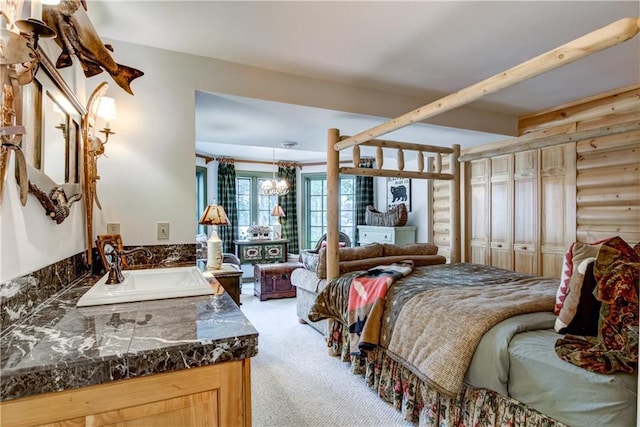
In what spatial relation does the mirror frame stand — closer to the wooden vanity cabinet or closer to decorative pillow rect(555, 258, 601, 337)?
the wooden vanity cabinet

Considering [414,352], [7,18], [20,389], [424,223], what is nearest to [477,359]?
[414,352]

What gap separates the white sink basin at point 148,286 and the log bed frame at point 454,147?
1.40 meters

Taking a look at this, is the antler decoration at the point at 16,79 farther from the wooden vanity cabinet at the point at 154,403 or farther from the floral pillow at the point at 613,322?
the floral pillow at the point at 613,322

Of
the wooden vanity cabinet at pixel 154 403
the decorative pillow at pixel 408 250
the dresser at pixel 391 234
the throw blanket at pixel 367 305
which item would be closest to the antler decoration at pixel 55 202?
the wooden vanity cabinet at pixel 154 403

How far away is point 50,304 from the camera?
50.1 inches

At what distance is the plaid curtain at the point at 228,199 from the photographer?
658 centimetres

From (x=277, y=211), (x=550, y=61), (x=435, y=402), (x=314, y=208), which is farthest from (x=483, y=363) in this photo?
(x=314, y=208)

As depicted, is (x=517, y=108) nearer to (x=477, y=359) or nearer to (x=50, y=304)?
(x=477, y=359)

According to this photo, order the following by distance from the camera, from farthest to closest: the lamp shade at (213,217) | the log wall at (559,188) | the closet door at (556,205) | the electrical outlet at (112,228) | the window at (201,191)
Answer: the window at (201,191), the closet door at (556,205), the log wall at (559,188), the lamp shade at (213,217), the electrical outlet at (112,228)

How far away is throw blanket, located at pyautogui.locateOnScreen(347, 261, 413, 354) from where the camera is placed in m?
2.31

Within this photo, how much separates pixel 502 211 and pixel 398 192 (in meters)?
2.04

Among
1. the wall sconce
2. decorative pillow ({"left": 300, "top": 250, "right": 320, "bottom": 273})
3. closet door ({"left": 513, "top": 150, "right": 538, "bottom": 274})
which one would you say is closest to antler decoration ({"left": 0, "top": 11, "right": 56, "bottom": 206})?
the wall sconce

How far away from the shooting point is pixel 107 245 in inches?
79.4

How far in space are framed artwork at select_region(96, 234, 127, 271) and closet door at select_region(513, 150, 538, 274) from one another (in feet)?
13.8
